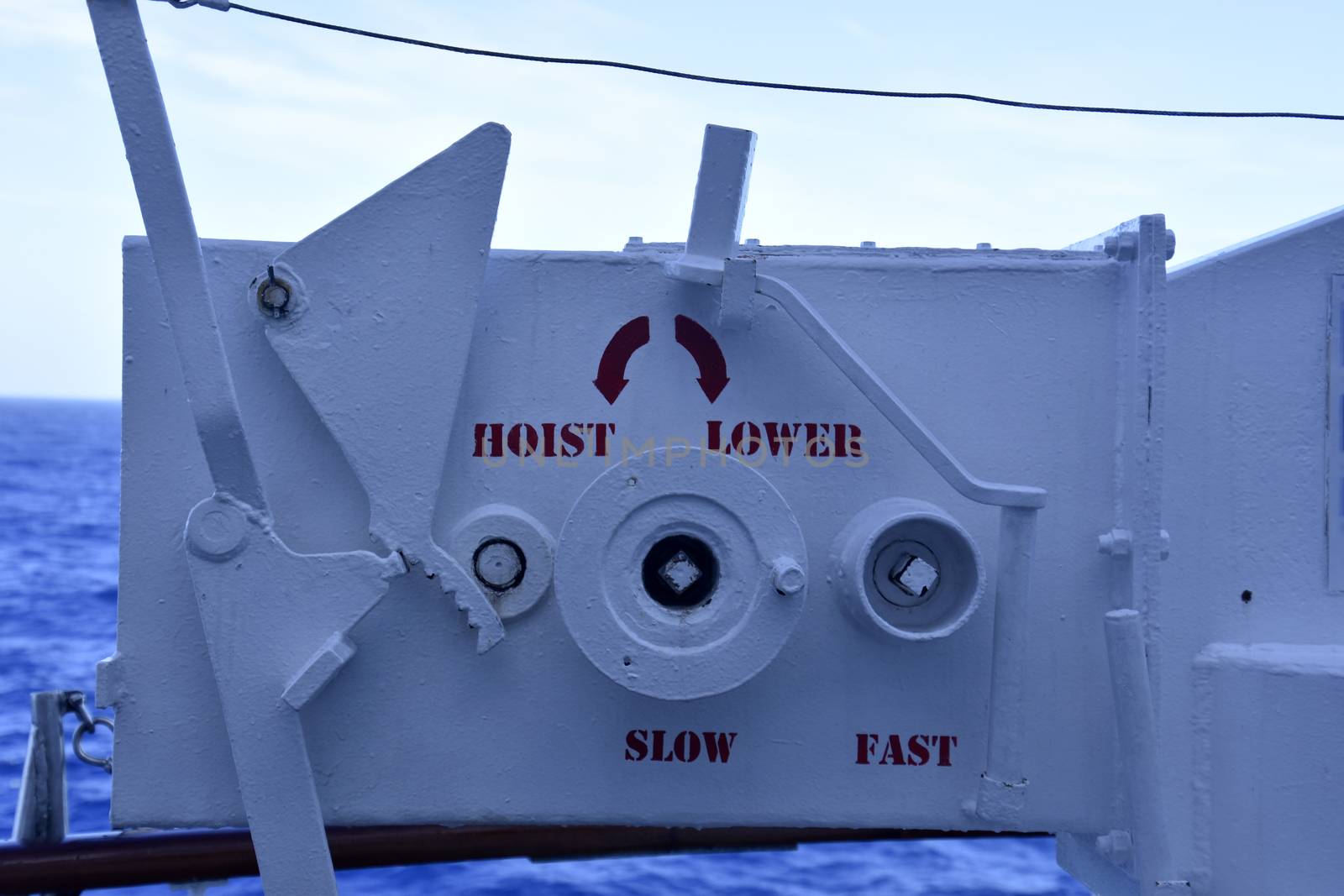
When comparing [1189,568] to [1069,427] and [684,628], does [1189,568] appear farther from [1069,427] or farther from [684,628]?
[684,628]

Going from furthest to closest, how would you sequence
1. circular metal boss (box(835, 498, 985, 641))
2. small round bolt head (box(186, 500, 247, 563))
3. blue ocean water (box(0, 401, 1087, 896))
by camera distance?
blue ocean water (box(0, 401, 1087, 896)) → circular metal boss (box(835, 498, 985, 641)) → small round bolt head (box(186, 500, 247, 563))

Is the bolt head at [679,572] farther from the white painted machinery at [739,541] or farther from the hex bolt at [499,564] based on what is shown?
the hex bolt at [499,564]

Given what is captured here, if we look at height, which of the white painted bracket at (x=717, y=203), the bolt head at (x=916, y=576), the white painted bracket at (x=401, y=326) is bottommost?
the bolt head at (x=916, y=576)

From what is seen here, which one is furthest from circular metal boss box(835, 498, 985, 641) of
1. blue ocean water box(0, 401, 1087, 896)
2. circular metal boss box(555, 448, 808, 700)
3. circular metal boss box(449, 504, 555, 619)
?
blue ocean water box(0, 401, 1087, 896)

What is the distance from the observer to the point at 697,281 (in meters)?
2.32

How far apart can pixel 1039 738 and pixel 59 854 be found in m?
2.31

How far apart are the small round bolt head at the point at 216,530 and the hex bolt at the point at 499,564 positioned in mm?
443

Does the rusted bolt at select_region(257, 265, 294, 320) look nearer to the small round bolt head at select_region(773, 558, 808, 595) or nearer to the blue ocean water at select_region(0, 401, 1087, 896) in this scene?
the small round bolt head at select_region(773, 558, 808, 595)

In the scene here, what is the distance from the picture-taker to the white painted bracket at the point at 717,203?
2.29 m

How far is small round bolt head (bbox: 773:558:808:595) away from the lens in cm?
221

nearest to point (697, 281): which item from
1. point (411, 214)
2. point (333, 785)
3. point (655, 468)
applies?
point (655, 468)

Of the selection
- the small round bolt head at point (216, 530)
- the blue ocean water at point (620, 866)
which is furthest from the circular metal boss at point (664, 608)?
the blue ocean water at point (620, 866)

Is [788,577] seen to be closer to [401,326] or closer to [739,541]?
[739,541]

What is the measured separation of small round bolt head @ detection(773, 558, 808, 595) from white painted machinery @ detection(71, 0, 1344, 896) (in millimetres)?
18
